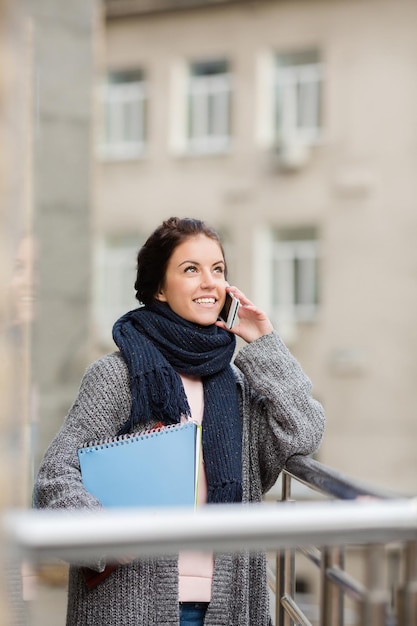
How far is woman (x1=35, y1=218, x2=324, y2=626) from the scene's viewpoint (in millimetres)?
2256

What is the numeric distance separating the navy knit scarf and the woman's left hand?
0.03 meters

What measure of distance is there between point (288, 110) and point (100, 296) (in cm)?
375

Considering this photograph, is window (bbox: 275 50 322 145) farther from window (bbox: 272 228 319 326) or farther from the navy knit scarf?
the navy knit scarf

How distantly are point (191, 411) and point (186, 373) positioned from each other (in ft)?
0.28

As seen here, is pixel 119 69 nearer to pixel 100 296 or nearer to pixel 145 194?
pixel 145 194

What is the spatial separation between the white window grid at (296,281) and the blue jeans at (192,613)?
11.6 meters

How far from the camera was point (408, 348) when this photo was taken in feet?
43.7

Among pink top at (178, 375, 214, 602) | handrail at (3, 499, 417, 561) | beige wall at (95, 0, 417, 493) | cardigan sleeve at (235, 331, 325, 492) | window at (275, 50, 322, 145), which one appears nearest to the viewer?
handrail at (3, 499, 417, 561)

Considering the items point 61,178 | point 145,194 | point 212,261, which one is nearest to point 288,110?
point 145,194

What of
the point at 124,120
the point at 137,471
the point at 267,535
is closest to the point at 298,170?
the point at 124,120

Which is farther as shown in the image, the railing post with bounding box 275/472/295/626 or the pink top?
the railing post with bounding box 275/472/295/626

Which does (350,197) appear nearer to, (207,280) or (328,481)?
(207,280)

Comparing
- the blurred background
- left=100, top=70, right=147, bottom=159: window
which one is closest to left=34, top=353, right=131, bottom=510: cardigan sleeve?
the blurred background

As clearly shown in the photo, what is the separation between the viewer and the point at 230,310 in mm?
2477
